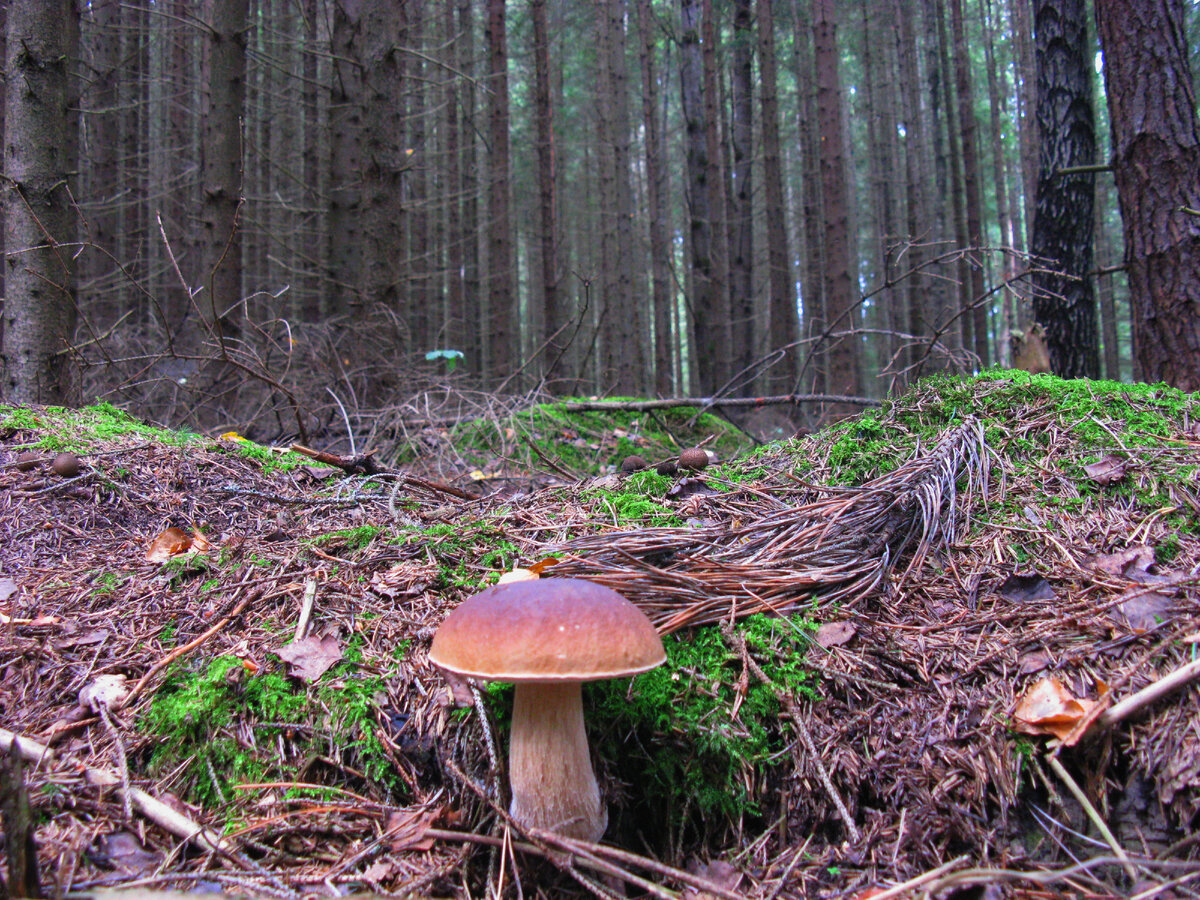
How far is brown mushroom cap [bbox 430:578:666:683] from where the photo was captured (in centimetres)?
137

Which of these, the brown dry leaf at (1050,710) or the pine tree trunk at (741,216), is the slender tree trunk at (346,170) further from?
the brown dry leaf at (1050,710)

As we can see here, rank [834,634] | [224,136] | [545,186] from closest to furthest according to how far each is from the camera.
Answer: [834,634] < [224,136] < [545,186]

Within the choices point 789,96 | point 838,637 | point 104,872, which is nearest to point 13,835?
point 104,872

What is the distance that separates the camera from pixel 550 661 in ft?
4.50

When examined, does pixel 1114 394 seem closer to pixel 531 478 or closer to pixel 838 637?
pixel 838 637

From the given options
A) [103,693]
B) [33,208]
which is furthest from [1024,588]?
[33,208]

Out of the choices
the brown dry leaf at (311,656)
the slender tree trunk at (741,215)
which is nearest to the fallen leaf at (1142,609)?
the brown dry leaf at (311,656)

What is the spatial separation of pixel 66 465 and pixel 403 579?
73.0 inches

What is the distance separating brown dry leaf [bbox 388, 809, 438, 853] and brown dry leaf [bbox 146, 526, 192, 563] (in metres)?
1.52

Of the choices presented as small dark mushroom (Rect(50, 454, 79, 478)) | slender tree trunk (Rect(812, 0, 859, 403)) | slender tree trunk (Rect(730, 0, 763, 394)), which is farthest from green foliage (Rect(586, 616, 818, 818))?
slender tree trunk (Rect(730, 0, 763, 394))

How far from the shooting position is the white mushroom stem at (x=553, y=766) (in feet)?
5.10

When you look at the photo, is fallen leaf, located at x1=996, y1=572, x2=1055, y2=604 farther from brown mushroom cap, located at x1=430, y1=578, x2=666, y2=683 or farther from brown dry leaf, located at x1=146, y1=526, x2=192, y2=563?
brown dry leaf, located at x1=146, y1=526, x2=192, y2=563

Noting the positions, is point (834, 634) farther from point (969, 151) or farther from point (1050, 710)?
point (969, 151)

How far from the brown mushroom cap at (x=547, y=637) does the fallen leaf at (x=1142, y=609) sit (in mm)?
1179
